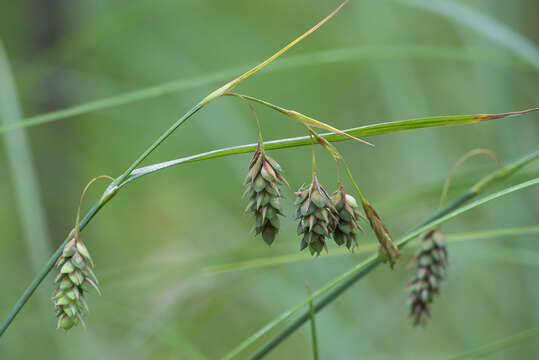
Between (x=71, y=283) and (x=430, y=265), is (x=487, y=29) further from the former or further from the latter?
(x=71, y=283)

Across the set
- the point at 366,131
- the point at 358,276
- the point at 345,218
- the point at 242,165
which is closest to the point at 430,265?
the point at 358,276

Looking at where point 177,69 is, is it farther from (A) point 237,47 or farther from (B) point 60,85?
(A) point 237,47

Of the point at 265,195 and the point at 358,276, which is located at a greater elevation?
the point at 265,195

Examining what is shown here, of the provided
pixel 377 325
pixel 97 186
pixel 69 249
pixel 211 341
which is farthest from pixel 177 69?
pixel 69 249

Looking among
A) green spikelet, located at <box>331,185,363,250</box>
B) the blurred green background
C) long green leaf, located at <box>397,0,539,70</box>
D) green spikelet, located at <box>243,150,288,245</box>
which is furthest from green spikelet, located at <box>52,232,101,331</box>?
long green leaf, located at <box>397,0,539,70</box>

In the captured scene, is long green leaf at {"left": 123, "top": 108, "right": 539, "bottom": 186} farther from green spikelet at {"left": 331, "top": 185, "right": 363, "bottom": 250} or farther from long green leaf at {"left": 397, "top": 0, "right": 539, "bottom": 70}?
long green leaf at {"left": 397, "top": 0, "right": 539, "bottom": 70}
